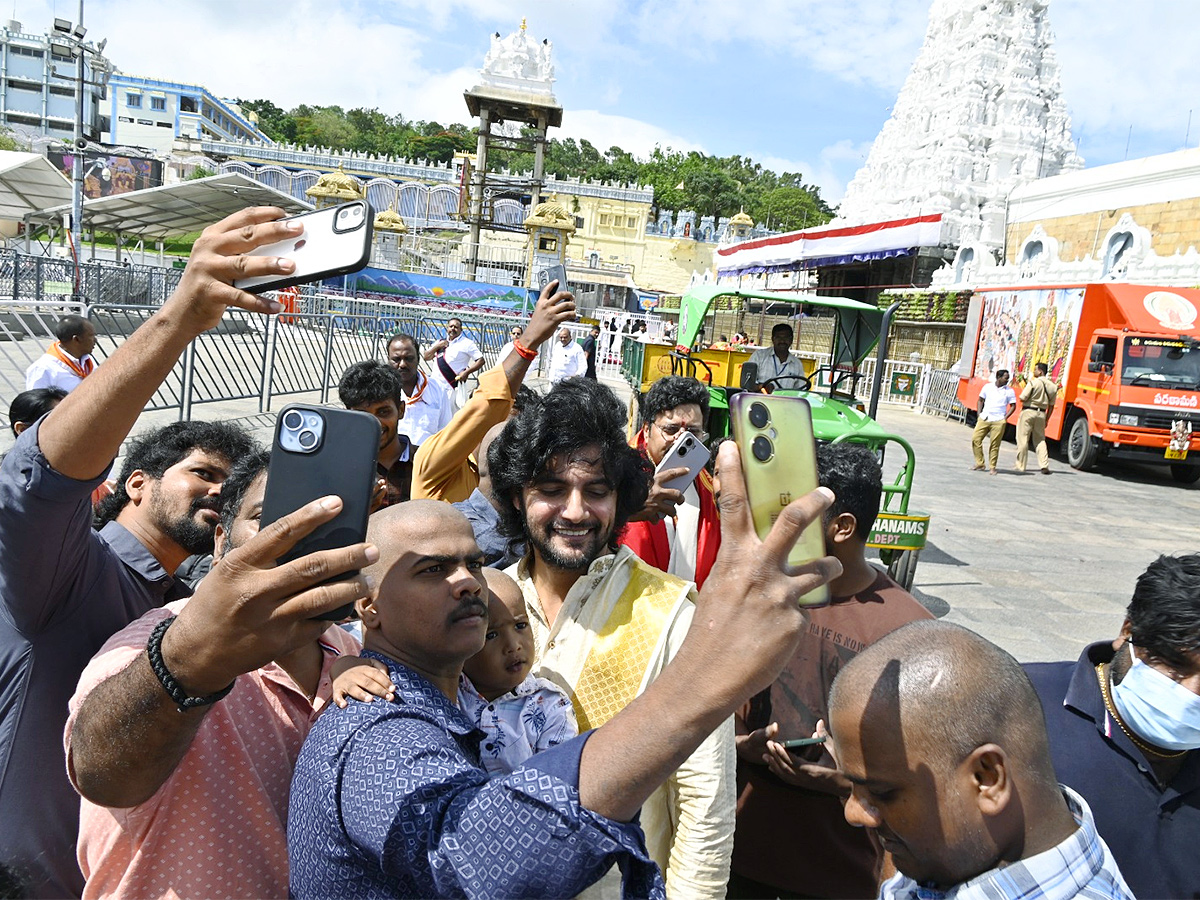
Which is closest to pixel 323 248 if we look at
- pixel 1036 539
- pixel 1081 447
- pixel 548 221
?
pixel 1036 539

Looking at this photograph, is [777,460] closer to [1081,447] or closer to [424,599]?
[424,599]

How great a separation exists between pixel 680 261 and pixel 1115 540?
55.5m

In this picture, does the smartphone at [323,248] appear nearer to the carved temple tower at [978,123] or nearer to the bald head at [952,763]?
the bald head at [952,763]

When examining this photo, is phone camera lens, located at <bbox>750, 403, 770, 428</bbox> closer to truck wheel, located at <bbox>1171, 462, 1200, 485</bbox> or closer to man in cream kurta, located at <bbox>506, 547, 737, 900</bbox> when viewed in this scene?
man in cream kurta, located at <bbox>506, 547, 737, 900</bbox>

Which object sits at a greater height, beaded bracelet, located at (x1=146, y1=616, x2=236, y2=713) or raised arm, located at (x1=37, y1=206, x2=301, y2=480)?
raised arm, located at (x1=37, y1=206, x2=301, y2=480)

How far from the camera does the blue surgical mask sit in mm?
1926

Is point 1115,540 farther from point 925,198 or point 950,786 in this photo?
point 925,198

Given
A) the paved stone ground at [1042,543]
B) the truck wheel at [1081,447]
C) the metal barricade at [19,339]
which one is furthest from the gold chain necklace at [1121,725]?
the truck wheel at [1081,447]

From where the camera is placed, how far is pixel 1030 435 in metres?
14.3

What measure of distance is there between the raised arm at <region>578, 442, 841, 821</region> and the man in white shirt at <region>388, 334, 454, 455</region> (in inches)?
224

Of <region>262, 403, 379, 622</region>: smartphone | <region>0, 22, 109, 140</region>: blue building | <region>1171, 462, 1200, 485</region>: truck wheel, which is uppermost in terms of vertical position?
<region>0, 22, 109, 140</region>: blue building

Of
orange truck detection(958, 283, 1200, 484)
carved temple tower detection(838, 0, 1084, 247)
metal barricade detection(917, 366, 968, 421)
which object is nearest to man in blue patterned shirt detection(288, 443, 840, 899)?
orange truck detection(958, 283, 1200, 484)

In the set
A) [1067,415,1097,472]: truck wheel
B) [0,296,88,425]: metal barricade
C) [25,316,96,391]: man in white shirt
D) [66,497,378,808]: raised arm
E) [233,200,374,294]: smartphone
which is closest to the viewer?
[66,497,378,808]: raised arm

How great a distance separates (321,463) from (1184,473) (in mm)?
16808
